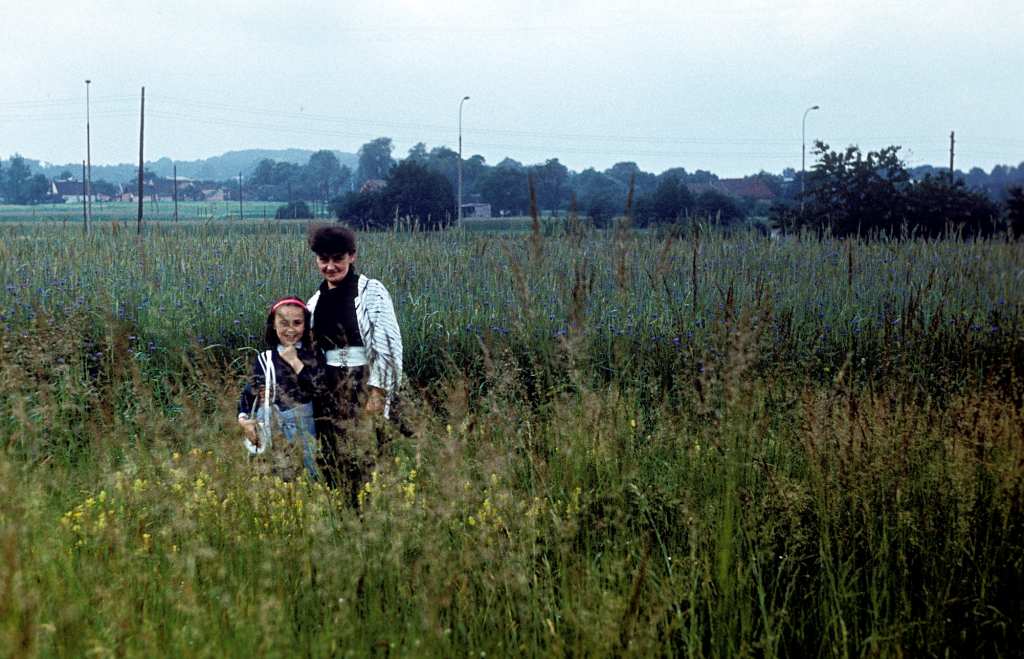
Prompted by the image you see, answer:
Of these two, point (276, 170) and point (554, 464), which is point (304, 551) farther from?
point (276, 170)

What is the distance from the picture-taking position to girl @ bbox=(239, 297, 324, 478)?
14.7 feet

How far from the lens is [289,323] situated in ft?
15.3

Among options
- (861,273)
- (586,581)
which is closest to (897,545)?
(586,581)

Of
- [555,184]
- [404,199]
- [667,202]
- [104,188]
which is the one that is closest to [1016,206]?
[667,202]

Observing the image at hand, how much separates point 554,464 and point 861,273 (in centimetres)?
769

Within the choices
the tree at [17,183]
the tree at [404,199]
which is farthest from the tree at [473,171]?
the tree at [17,183]

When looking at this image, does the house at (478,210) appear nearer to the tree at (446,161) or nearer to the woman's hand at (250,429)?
the tree at (446,161)

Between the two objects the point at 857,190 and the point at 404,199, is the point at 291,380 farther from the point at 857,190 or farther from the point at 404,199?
the point at 404,199

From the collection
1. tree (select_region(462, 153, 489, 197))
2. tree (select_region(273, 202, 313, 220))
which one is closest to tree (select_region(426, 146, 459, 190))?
tree (select_region(462, 153, 489, 197))

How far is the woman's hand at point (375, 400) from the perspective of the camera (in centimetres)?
382

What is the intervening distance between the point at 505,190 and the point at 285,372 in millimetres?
50220

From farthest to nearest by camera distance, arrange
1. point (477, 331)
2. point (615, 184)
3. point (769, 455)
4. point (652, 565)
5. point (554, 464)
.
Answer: point (615, 184) → point (477, 331) → point (769, 455) → point (554, 464) → point (652, 565)

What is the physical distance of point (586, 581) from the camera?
2.87 metres

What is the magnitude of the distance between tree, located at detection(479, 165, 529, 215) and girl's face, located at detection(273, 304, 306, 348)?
47.6m
